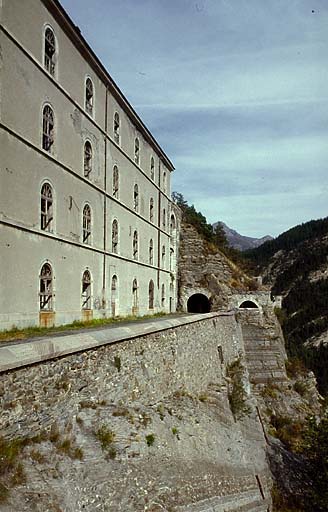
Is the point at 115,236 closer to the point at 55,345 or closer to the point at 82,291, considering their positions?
the point at 82,291

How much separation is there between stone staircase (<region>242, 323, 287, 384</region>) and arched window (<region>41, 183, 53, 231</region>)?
16.8 meters

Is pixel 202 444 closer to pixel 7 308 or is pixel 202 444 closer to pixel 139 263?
pixel 7 308

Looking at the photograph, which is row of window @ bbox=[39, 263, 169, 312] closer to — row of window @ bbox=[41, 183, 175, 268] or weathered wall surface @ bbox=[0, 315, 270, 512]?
row of window @ bbox=[41, 183, 175, 268]

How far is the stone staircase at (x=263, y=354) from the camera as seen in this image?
29.1 m

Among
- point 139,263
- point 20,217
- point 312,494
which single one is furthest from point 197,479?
point 139,263

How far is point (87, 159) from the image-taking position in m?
20.7

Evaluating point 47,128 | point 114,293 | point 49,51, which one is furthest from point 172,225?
point 49,51

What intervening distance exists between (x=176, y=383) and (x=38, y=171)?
8.19m

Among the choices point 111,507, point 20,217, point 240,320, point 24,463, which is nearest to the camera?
point 24,463

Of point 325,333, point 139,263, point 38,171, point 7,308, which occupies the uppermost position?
point 38,171

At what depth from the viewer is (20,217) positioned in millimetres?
14883

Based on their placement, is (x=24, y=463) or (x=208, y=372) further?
(x=208, y=372)

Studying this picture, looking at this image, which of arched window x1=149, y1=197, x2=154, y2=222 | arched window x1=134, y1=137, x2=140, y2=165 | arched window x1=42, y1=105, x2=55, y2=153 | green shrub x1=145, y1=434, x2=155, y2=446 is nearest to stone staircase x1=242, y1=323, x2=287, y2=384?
arched window x1=149, y1=197, x2=154, y2=222

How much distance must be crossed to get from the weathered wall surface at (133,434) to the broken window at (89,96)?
32.2 feet
